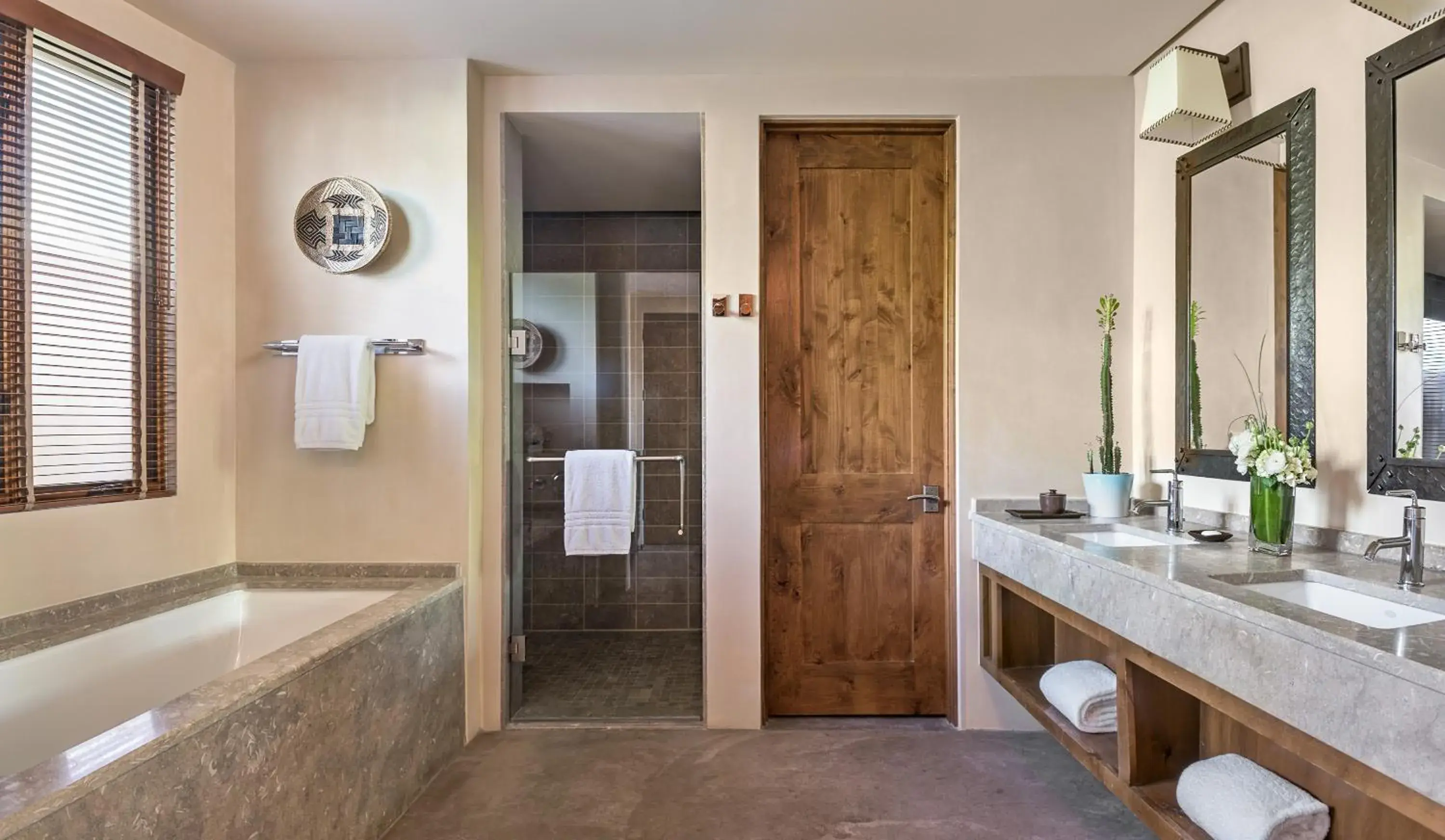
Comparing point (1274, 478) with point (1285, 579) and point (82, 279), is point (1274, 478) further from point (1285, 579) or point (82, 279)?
point (82, 279)

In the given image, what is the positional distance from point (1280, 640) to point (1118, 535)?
105cm

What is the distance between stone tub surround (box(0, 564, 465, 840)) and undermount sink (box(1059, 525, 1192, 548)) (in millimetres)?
2012

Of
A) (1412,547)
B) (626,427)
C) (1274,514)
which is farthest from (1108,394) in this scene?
(626,427)

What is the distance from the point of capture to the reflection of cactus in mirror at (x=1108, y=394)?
241 cm

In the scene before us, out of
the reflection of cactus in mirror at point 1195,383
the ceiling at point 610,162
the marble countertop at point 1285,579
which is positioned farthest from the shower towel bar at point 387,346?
the reflection of cactus in mirror at point 1195,383

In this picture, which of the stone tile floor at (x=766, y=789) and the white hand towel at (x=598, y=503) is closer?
the stone tile floor at (x=766, y=789)

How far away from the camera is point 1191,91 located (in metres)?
2.05

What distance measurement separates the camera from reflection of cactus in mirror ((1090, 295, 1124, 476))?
2.41 meters

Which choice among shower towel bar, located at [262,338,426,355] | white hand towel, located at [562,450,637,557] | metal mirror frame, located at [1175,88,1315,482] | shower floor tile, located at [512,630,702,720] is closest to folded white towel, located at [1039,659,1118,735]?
metal mirror frame, located at [1175,88,1315,482]

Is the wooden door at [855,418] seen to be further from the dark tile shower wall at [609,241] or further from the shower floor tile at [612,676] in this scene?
the dark tile shower wall at [609,241]

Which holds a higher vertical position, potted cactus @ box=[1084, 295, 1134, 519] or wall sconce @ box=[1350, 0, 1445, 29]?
wall sconce @ box=[1350, 0, 1445, 29]

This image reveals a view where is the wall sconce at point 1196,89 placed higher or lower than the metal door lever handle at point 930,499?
higher

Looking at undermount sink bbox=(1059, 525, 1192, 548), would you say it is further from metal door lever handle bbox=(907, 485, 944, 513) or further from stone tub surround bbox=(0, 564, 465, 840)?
stone tub surround bbox=(0, 564, 465, 840)

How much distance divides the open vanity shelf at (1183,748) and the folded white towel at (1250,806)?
0.19 feet
